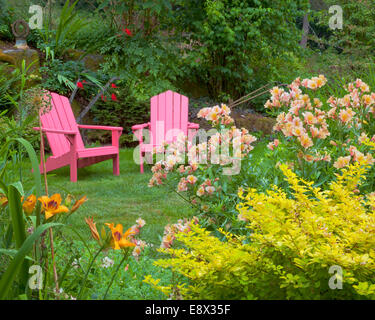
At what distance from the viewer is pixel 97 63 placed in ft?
27.6

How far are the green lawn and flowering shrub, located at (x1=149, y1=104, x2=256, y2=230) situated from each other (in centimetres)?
55

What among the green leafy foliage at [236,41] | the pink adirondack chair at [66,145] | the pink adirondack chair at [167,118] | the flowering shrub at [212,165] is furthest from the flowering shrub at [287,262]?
the green leafy foliage at [236,41]

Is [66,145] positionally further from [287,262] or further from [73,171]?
[287,262]

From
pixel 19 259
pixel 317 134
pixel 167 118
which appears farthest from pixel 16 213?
pixel 167 118

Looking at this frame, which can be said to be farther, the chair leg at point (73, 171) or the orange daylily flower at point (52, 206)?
the chair leg at point (73, 171)

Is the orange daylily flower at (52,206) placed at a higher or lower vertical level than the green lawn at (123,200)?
higher

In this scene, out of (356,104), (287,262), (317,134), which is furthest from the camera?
(356,104)

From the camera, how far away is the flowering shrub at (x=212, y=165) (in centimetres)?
246

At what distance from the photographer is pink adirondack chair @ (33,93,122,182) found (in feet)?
16.5

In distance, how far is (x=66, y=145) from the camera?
568 centimetres

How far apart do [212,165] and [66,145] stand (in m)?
3.50

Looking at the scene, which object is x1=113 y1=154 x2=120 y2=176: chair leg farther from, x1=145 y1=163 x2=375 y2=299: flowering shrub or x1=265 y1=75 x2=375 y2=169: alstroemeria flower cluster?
x1=145 y1=163 x2=375 y2=299: flowering shrub

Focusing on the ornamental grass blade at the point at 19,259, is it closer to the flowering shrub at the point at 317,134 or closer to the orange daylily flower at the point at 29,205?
the orange daylily flower at the point at 29,205

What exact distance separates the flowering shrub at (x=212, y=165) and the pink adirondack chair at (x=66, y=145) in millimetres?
2481
